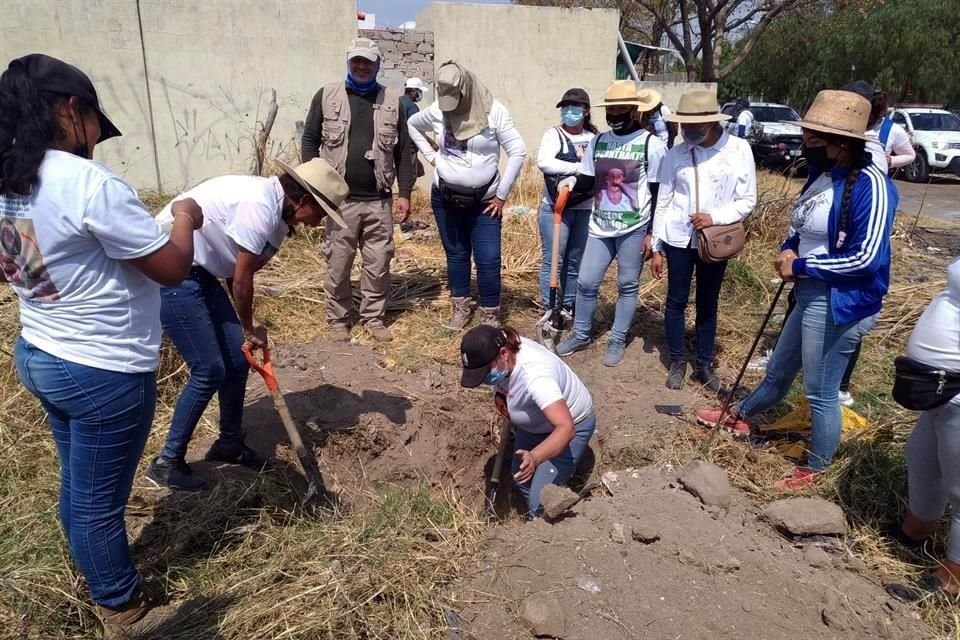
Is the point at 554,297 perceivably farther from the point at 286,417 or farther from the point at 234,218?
the point at 234,218

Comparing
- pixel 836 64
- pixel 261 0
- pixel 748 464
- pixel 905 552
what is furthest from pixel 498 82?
pixel 836 64

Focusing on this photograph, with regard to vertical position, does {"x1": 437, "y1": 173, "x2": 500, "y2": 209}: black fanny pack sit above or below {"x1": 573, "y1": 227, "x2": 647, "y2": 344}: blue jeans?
above

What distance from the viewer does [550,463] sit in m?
3.42

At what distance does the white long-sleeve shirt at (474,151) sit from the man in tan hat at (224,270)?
1.67 meters

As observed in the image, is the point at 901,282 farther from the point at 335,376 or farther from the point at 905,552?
the point at 335,376

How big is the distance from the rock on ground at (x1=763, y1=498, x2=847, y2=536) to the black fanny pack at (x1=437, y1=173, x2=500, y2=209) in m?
2.69

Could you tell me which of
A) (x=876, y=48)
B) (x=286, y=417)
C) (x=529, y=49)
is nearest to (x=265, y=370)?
(x=286, y=417)

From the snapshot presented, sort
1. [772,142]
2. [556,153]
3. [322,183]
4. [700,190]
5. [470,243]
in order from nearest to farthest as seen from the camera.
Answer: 1. [322,183]
2. [700,190]
3. [556,153]
4. [470,243]
5. [772,142]

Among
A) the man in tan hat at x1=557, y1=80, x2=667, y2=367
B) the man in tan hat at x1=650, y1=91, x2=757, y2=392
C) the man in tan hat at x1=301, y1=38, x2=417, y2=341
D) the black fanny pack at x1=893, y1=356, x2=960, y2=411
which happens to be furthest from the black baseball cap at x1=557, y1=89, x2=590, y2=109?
the black fanny pack at x1=893, y1=356, x2=960, y2=411

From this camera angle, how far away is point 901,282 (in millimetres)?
6543

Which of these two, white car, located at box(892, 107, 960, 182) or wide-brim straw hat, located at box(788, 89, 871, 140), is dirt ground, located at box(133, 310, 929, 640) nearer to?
wide-brim straw hat, located at box(788, 89, 871, 140)

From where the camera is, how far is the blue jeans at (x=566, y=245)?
4.87 m

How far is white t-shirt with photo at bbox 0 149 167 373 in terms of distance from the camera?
1.80m

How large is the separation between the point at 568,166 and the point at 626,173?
1.57 feet
